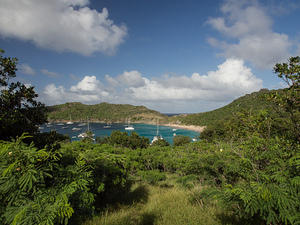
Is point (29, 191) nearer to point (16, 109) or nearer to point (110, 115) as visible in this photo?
point (16, 109)

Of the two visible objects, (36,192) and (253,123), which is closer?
(36,192)

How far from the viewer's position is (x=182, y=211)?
3568 millimetres

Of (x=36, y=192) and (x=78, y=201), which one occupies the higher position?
(x=36, y=192)

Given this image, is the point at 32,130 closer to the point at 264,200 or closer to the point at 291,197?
the point at 264,200

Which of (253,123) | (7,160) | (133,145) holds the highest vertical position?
(253,123)

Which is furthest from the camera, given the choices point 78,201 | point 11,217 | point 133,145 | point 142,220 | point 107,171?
point 133,145

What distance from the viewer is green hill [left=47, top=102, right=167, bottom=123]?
391ft

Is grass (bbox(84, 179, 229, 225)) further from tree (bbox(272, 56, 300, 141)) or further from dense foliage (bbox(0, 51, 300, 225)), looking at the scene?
tree (bbox(272, 56, 300, 141))

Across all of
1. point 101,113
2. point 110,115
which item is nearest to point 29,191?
point 110,115

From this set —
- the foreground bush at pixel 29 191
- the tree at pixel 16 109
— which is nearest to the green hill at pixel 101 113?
the tree at pixel 16 109

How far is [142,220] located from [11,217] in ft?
8.47

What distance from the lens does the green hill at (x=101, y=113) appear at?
119088 mm

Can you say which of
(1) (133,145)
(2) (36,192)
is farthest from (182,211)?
(1) (133,145)

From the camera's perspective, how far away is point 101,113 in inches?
5226
